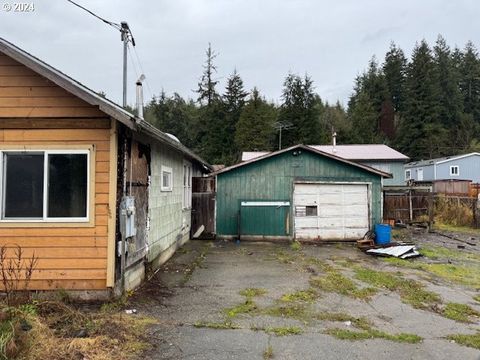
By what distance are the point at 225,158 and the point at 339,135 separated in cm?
1605

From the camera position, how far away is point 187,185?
13109 millimetres

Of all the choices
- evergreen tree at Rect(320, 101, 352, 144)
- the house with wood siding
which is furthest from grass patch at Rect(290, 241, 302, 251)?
evergreen tree at Rect(320, 101, 352, 144)

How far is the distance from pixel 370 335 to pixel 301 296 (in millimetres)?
1907

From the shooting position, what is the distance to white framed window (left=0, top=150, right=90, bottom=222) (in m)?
5.78

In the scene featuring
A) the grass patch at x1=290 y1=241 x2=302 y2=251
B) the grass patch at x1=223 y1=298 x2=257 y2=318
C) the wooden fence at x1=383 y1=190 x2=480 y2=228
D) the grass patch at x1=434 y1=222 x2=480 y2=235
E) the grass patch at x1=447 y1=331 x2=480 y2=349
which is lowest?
the grass patch at x1=447 y1=331 x2=480 y2=349

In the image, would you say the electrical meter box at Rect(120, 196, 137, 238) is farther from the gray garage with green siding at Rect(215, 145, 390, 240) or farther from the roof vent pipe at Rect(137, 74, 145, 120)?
the gray garage with green siding at Rect(215, 145, 390, 240)

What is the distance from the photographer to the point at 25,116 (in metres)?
5.94

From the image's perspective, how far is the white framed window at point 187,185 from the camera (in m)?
12.4

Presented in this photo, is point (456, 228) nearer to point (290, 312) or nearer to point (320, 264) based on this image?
point (320, 264)

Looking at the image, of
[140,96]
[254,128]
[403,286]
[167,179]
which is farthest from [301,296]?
[254,128]

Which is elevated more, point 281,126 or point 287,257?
point 281,126

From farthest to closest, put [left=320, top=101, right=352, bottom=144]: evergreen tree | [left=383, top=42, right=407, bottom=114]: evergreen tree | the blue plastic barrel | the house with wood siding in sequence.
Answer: [left=383, top=42, right=407, bottom=114]: evergreen tree, [left=320, top=101, right=352, bottom=144]: evergreen tree, the blue plastic barrel, the house with wood siding

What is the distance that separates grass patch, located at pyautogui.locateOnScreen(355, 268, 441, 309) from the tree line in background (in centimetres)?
3127

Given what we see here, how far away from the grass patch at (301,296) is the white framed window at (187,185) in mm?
6375
